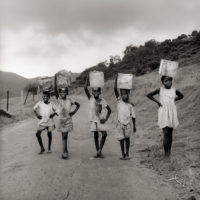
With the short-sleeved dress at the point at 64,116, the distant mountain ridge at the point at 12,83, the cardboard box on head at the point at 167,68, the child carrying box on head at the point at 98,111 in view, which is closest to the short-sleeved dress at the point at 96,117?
the child carrying box on head at the point at 98,111

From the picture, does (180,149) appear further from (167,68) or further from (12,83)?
(12,83)

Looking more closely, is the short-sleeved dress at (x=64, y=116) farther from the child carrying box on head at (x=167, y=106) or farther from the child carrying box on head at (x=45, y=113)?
the child carrying box on head at (x=167, y=106)

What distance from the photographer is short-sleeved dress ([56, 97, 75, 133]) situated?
8.38 meters

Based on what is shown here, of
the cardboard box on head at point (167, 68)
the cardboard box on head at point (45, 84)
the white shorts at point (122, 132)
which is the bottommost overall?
the white shorts at point (122, 132)

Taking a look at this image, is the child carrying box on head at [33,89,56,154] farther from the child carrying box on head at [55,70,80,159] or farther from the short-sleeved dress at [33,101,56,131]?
the child carrying box on head at [55,70,80,159]

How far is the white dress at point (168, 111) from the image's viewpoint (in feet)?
25.1

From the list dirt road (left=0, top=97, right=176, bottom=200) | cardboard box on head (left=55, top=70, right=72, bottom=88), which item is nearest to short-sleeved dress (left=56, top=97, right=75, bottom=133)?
cardboard box on head (left=55, top=70, right=72, bottom=88)

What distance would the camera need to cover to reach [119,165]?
745 cm

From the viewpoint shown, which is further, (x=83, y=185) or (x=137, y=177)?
(x=137, y=177)

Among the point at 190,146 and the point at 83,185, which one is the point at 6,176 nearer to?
the point at 83,185

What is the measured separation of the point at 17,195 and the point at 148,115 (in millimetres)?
10957

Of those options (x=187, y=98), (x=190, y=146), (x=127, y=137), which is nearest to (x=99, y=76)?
(x=127, y=137)

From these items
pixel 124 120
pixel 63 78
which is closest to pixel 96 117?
pixel 124 120

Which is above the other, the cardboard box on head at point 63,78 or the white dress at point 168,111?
A: the cardboard box on head at point 63,78
